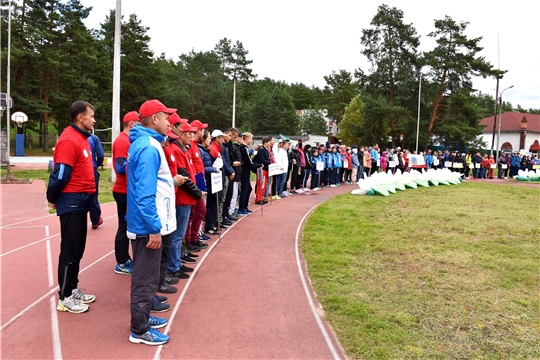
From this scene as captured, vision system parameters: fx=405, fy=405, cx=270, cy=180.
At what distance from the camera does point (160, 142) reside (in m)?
3.77

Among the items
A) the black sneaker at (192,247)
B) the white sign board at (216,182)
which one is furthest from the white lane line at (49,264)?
the white sign board at (216,182)

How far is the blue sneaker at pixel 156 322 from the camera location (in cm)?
401

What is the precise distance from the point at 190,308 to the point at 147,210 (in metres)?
1.62

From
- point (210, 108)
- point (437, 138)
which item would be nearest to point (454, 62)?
point (437, 138)

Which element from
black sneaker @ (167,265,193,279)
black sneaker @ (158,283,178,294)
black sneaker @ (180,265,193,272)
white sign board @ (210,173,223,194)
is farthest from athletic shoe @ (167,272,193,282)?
white sign board @ (210,173,223,194)

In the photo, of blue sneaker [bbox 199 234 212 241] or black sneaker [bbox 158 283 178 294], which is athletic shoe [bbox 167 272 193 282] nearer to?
black sneaker [bbox 158 283 178 294]

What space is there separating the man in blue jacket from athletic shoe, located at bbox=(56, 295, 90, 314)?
906mm

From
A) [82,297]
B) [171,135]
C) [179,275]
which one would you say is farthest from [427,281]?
[82,297]

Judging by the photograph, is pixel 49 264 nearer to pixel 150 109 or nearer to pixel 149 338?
pixel 149 338

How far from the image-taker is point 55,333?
385cm

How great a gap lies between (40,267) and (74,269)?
1957 mm

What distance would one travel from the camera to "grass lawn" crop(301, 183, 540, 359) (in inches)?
157

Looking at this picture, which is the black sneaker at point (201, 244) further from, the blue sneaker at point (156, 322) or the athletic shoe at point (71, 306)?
the blue sneaker at point (156, 322)

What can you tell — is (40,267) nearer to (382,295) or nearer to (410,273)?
(382,295)
